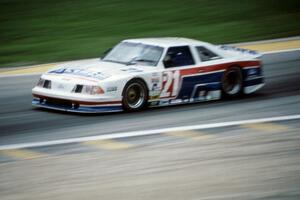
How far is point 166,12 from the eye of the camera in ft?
78.2

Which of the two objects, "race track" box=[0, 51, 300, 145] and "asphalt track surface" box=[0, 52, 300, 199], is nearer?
"asphalt track surface" box=[0, 52, 300, 199]

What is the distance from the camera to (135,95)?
12023 millimetres

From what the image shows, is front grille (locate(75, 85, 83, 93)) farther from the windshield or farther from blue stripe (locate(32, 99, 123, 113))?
the windshield

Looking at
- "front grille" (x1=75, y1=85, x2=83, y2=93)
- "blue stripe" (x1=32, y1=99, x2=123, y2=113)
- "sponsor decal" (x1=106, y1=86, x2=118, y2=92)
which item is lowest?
"blue stripe" (x1=32, y1=99, x2=123, y2=113)

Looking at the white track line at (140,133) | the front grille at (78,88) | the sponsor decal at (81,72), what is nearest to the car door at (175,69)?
the sponsor decal at (81,72)

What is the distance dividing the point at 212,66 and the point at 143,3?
12.0 m

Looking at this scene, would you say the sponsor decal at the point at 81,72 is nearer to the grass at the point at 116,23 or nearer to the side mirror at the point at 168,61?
the side mirror at the point at 168,61

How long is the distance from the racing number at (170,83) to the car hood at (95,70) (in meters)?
0.39

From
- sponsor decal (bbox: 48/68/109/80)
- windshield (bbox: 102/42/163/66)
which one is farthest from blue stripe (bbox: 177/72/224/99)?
sponsor decal (bbox: 48/68/109/80)

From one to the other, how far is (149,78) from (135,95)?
365 mm

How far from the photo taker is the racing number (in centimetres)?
1229

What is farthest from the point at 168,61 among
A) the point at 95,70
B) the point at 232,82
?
the point at 232,82

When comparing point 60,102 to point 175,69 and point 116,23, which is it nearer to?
point 175,69

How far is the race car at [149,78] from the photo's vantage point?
1158 cm
